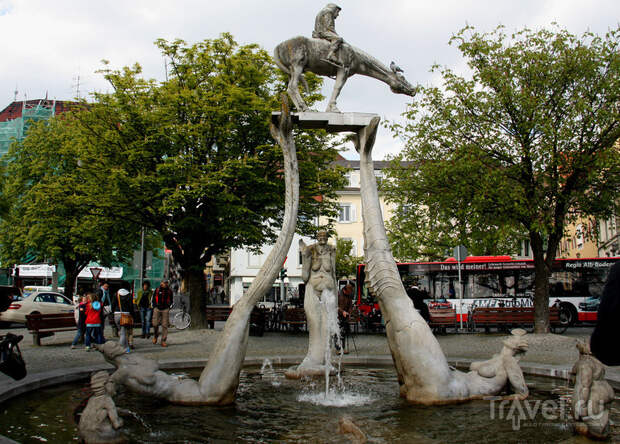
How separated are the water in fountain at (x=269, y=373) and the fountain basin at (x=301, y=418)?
0.77m

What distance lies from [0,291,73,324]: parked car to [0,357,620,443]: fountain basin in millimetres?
17738

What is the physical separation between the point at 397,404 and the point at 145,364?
314 cm

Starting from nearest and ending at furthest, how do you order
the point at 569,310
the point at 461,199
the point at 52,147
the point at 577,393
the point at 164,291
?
1. the point at 577,393
2. the point at 164,291
3. the point at 461,199
4. the point at 569,310
5. the point at 52,147

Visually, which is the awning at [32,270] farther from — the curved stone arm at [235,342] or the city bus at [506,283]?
the curved stone arm at [235,342]

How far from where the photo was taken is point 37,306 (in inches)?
934

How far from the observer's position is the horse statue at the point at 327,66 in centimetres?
834

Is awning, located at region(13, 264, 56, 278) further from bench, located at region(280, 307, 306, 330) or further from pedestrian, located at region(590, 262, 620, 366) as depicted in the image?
pedestrian, located at region(590, 262, 620, 366)

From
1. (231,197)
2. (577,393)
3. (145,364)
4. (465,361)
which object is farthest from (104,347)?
(231,197)

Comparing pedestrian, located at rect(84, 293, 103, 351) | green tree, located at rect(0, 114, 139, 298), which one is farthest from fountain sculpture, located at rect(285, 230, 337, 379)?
green tree, located at rect(0, 114, 139, 298)

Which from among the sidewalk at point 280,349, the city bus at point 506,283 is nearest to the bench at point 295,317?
the sidewalk at point 280,349

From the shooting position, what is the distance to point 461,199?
53.6 ft

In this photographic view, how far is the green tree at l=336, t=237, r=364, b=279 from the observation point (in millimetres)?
47312

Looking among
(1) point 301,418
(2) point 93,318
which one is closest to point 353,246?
(2) point 93,318

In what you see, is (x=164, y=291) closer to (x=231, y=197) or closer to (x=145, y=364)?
(x=231, y=197)
